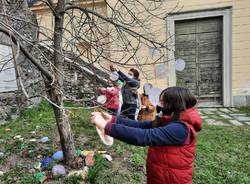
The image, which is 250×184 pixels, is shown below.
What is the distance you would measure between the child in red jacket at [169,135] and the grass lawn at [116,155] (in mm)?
1435

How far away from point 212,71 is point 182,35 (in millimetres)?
1441

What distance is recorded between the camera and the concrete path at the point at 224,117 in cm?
696

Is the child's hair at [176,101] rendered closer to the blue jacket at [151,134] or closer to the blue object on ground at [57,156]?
the blue jacket at [151,134]

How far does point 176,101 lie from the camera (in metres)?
2.21

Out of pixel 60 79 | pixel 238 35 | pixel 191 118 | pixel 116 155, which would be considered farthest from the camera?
pixel 238 35

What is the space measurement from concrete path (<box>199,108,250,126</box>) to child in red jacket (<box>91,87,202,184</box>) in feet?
15.7

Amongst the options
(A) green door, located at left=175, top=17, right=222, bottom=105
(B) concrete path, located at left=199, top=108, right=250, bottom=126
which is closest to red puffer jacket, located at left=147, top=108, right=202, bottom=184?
(B) concrete path, located at left=199, top=108, right=250, bottom=126

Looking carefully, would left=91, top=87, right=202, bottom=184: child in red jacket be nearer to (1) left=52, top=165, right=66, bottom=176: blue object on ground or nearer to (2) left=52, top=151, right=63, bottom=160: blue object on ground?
(1) left=52, top=165, right=66, bottom=176: blue object on ground

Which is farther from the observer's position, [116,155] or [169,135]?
[116,155]

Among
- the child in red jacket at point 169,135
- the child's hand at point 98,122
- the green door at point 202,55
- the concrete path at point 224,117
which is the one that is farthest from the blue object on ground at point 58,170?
the green door at point 202,55

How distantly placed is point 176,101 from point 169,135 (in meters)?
0.26

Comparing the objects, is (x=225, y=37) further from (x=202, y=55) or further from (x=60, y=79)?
(x=60, y=79)

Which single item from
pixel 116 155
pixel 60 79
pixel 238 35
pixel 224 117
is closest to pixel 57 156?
pixel 116 155

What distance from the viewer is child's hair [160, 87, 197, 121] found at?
7.25 feet
